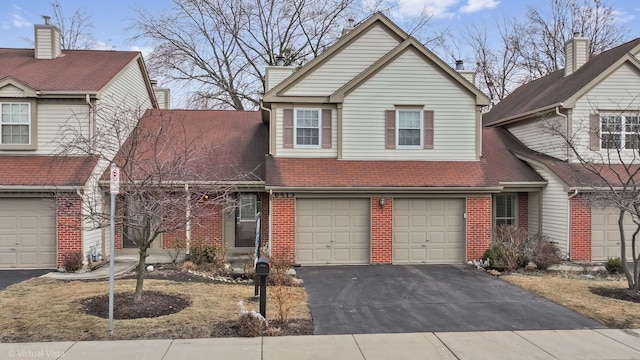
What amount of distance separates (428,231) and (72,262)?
1100cm

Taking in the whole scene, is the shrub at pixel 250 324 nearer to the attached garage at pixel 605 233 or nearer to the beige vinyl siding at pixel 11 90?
the beige vinyl siding at pixel 11 90

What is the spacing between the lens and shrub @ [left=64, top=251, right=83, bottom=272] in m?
13.4

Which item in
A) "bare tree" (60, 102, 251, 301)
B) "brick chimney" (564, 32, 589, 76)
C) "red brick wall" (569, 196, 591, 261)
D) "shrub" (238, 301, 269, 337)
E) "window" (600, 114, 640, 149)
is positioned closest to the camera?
"shrub" (238, 301, 269, 337)

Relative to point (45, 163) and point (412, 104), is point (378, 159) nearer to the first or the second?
point (412, 104)

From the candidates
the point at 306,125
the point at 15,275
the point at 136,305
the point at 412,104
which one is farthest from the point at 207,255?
the point at 412,104

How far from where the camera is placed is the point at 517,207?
18047 mm

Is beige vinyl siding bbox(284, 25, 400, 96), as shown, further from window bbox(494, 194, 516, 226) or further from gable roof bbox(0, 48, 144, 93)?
window bbox(494, 194, 516, 226)

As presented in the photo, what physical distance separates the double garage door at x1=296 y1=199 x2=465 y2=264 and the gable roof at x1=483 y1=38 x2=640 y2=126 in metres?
6.24

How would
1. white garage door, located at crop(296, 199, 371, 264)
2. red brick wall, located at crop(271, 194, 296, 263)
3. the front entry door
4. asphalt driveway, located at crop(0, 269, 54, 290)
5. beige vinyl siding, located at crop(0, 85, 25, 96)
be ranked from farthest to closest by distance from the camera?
the front entry door → white garage door, located at crop(296, 199, 371, 264) → red brick wall, located at crop(271, 194, 296, 263) → beige vinyl siding, located at crop(0, 85, 25, 96) → asphalt driveway, located at crop(0, 269, 54, 290)

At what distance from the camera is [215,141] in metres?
18.2

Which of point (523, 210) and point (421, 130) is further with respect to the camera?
point (523, 210)

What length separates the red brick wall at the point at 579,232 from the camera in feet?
51.4

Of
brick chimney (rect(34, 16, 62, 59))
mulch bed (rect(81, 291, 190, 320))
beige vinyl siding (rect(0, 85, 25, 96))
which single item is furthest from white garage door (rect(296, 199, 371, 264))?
brick chimney (rect(34, 16, 62, 59))

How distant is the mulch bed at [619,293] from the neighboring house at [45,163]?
1386 cm
